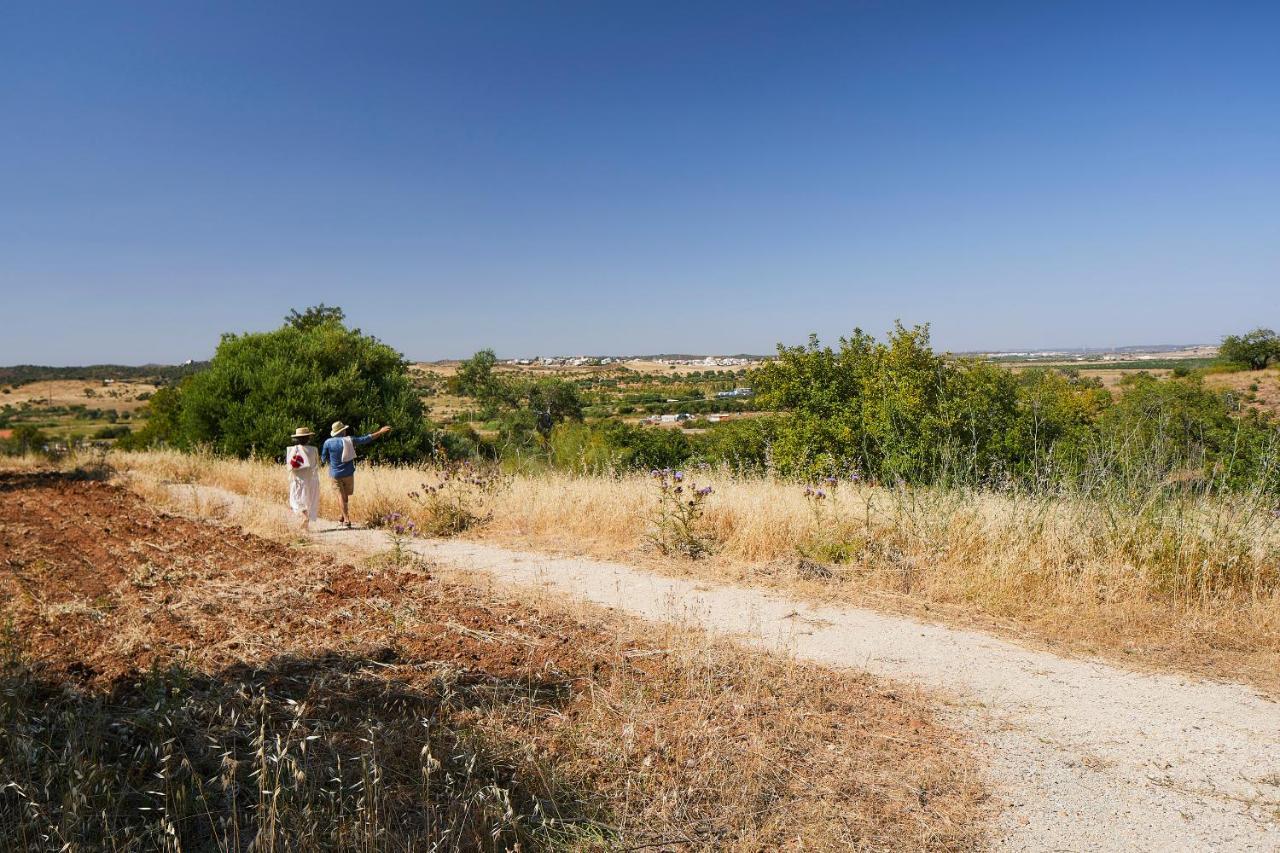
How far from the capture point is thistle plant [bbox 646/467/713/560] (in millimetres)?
8047

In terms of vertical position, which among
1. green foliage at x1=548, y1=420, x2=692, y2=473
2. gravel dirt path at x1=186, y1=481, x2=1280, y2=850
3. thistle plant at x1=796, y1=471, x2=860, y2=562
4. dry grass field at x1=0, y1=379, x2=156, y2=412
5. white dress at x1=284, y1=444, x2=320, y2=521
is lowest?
green foliage at x1=548, y1=420, x2=692, y2=473

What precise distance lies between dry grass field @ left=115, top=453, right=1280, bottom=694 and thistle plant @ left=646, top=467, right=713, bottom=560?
0.44 feet

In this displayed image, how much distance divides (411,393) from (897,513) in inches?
808

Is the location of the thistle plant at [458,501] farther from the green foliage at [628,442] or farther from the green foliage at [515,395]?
the green foliage at [515,395]

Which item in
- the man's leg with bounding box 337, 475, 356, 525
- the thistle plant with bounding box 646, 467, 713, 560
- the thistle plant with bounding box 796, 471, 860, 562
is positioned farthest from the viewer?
the man's leg with bounding box 337, 475, 356, 525

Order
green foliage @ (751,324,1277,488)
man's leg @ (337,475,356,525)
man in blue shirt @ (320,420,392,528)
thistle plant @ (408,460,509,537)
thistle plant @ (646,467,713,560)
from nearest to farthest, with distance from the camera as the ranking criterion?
thistle plant @ (646,467,713,560), thistle plant @ (408,460,509,537), man in blue shirt @ (320,420,392,528), man's leg @ (337,475,356,525), green foliage @ (751,324,1277,488)

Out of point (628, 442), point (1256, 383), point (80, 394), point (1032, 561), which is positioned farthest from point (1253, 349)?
point (80, 394)

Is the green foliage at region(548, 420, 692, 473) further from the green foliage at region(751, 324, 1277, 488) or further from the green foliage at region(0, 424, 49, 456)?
the green foliage at region(0, 424, 49, 456)

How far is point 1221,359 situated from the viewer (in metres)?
68.8

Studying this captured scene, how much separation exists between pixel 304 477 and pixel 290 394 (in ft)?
38.2

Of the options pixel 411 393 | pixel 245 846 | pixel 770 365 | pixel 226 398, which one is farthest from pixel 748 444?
pixel 245 846

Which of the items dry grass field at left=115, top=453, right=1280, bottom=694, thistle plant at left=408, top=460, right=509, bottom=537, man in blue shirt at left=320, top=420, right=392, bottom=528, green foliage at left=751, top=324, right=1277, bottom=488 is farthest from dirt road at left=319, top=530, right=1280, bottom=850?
green foliage at left=751, top=324, right=1277, bottom=488

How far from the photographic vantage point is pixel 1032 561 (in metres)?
6.23

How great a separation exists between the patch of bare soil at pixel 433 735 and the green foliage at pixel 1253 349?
7659 centimetres
